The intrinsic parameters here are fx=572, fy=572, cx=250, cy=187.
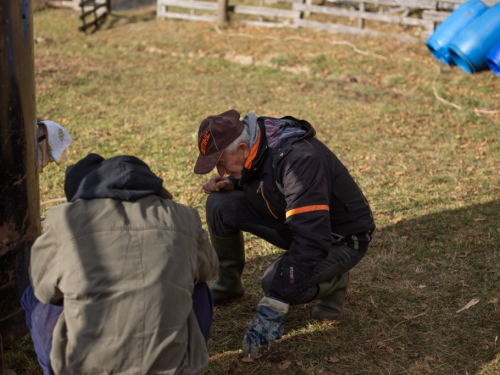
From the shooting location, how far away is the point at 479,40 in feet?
31.9

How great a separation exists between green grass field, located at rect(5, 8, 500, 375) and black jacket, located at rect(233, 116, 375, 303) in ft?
2.15

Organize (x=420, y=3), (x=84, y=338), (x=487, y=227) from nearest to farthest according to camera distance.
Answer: (x=84, y=338) → (x=487, y=227) → (x=420, y=3)

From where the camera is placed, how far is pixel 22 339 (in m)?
3.48

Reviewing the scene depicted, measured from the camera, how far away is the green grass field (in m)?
3.51

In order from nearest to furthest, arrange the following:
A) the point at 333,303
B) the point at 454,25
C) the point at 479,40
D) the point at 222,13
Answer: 1. the point at 333,303
2. the point at 479,40
3. the point at 454,25
4. the point at 222,13

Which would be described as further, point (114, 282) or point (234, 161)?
point (234, 161)

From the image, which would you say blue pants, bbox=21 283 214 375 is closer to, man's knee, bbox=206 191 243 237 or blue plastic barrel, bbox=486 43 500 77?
man's knee, bbox=206 191 243 237

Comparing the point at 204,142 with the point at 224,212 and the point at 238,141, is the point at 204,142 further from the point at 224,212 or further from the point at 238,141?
the point at 224,212

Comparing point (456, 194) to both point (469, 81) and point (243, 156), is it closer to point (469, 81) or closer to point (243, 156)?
point (243, 156)

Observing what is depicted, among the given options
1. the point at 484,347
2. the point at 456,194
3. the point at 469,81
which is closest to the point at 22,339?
the point at 484,347

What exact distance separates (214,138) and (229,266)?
43.0 inches

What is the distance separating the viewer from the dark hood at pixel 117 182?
2.23 m

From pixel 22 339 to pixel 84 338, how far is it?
1.50m

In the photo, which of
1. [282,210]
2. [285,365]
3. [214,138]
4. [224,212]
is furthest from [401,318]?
[214,138]
